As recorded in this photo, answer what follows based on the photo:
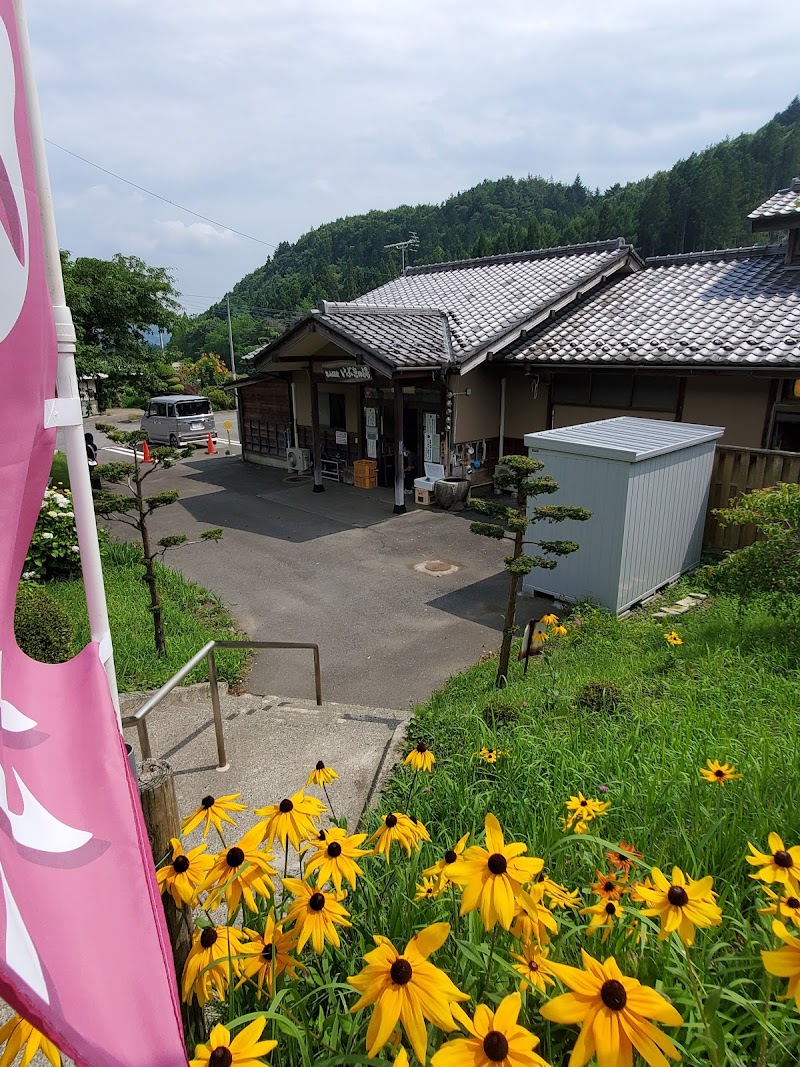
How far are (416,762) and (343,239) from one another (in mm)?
96510

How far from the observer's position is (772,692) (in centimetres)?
465

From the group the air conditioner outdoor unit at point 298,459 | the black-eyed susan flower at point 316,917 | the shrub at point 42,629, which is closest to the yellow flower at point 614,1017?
the black-eyed susan flower at point 316,917

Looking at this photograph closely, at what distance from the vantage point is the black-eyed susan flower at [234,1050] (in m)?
1.28

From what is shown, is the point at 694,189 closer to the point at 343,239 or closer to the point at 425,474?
the point at 343,239

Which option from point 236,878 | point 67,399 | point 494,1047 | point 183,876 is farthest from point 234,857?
point 67,399

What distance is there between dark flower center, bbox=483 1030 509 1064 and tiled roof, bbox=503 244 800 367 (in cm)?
1095

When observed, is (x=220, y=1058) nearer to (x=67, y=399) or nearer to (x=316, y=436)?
(x=67, y=399)

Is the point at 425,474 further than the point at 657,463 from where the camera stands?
Yes

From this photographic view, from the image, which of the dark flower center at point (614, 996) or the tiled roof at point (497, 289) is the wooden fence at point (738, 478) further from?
the dark flower center at point (614, 996)

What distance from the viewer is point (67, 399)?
1.64 metres

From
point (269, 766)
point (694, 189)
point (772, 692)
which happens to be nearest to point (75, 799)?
point (269, 766)

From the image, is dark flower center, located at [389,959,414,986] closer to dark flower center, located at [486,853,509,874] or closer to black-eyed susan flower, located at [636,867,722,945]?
dark flower center, located at [486,853,509,874]

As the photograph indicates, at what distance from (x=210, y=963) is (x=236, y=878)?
0.22 m

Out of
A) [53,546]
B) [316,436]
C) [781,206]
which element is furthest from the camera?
[316,436]
